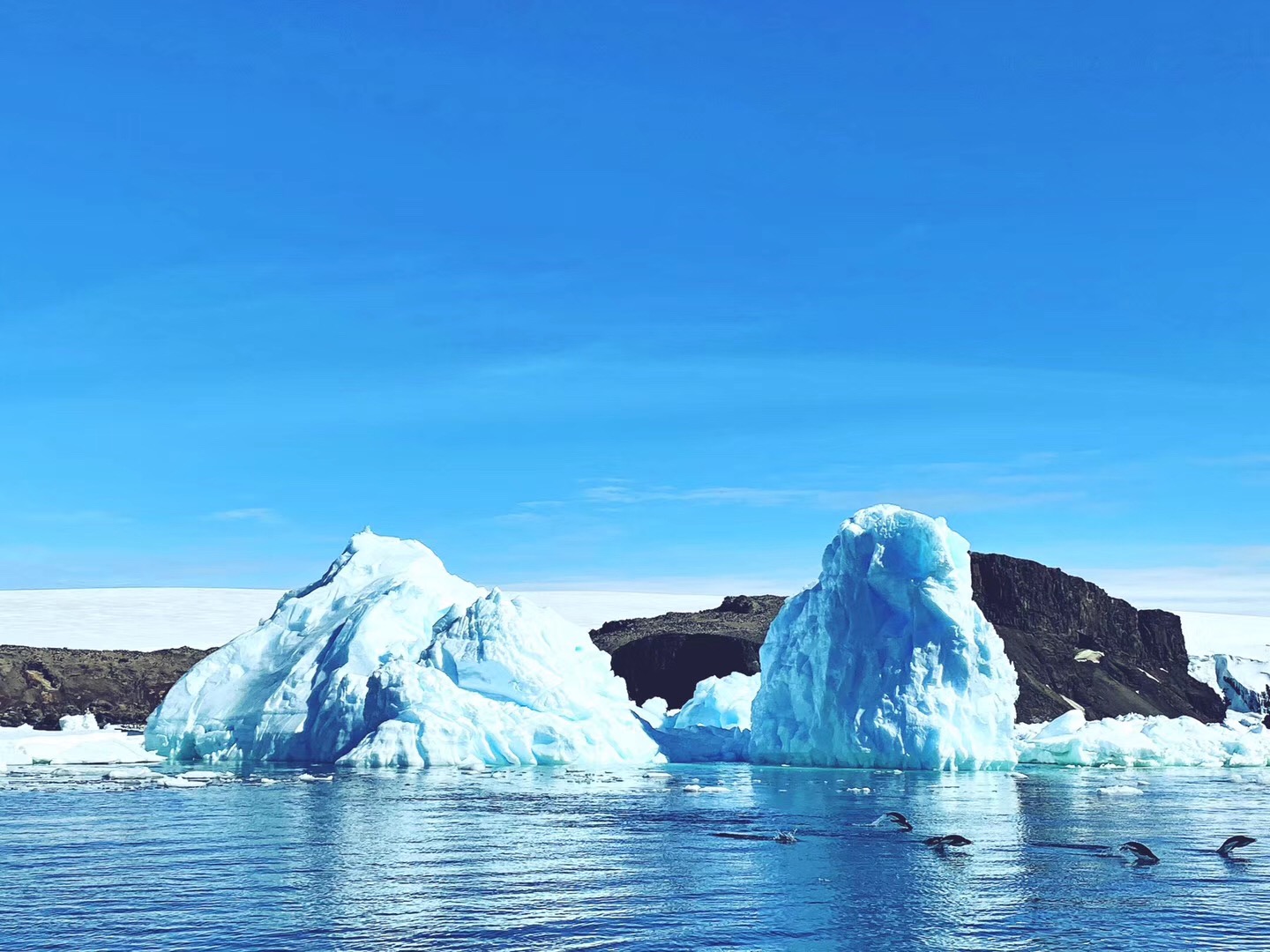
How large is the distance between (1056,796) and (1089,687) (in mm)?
42402

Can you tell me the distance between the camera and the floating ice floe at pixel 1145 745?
47750mm

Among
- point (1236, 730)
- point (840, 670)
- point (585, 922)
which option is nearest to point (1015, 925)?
point (585, 922)

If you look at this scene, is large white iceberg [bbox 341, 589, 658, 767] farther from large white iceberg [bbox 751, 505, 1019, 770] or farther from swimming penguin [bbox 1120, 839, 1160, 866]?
swimming penguin [bbox 1120, 839, 1160, 866]

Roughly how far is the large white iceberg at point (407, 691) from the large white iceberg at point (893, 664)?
6928 mm

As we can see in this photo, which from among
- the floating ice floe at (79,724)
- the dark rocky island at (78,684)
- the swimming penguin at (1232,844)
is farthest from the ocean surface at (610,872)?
the dark rocky island at (78,684)

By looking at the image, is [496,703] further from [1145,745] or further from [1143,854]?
[1143,854]

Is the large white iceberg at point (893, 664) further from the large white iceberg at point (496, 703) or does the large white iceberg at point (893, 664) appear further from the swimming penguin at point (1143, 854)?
the swimming penguin at point (1143, 854)

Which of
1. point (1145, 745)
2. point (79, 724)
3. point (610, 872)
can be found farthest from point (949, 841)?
point (79, 724)

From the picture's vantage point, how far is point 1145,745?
157ft

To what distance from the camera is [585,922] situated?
47.1ft

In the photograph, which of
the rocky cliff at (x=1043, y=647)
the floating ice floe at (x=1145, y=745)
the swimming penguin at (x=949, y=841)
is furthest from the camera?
the rocky cliff at (x=1043, y=647)

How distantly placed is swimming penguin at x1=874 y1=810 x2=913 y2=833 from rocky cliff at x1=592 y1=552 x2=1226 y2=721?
44.0m

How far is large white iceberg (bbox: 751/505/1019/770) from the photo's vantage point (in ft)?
129

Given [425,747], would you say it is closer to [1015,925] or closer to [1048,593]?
[1015,925]
